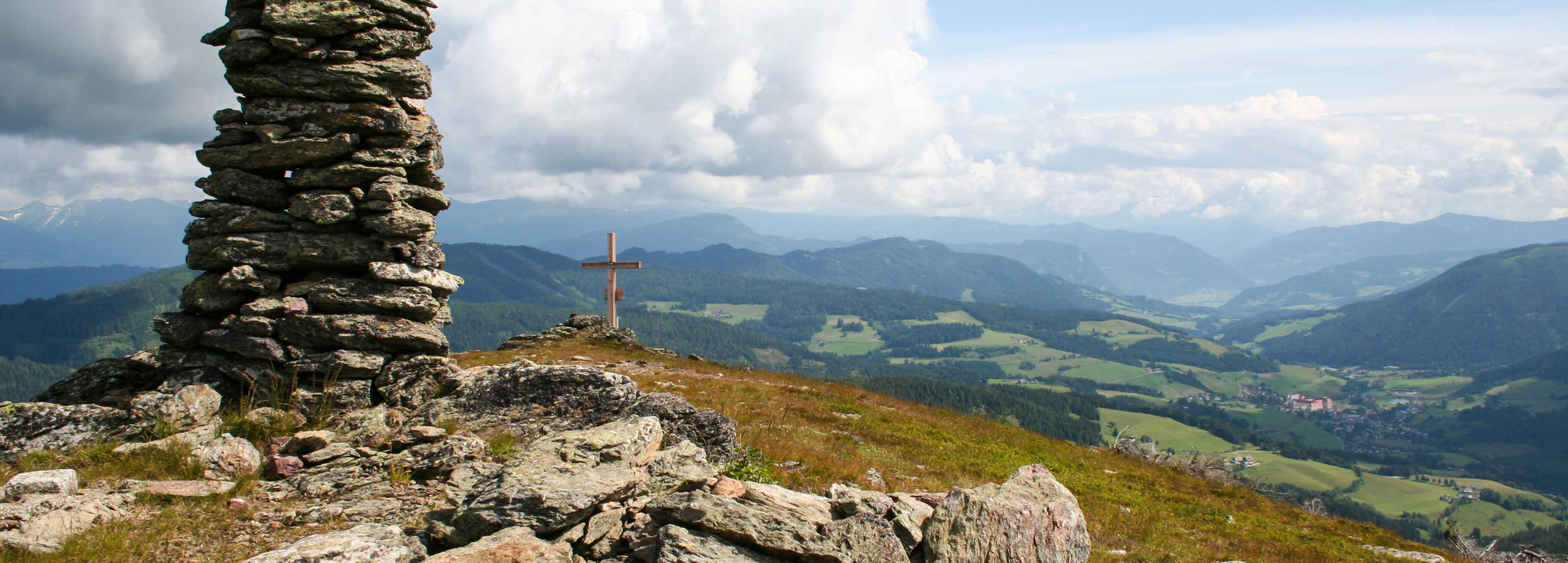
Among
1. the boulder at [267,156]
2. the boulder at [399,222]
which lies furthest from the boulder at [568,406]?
the boulder at [267,156]

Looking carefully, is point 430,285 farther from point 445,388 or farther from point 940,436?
point 940,436

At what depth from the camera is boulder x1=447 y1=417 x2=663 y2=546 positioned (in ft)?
27.4

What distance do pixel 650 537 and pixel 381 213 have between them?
33.1ft

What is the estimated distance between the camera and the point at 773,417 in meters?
22.1

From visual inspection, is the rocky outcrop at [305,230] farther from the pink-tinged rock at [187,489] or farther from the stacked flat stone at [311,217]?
the pink-tinged rock at [187,489]

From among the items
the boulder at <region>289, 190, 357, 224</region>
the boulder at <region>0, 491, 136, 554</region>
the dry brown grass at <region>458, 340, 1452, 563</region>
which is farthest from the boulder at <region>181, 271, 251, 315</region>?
the dry brown grass at <region>458, 340, 1452, 563</region>

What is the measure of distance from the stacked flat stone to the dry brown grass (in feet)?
26.7

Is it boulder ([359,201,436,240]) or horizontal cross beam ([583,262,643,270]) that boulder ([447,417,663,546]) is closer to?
boulder ([359,201,436,240])

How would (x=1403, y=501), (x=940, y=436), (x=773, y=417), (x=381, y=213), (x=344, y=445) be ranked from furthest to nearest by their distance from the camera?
(x=1403, y=501) → (x=940, y=436) → (x=773, y=417) → (x=381, y=213) → (x=344, y=445)

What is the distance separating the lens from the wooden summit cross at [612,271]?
37562 mm

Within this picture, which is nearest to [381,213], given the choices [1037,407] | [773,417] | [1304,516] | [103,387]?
[103,387]

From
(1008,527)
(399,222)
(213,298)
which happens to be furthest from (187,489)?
(1008,527)

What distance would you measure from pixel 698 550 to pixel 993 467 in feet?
49.4

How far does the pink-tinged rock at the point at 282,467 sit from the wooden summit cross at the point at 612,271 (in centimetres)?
2565
